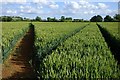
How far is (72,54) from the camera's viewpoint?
10.4 metres

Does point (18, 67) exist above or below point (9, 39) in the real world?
below

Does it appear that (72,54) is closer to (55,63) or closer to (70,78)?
(55,63)

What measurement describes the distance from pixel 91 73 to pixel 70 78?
1.99 ft

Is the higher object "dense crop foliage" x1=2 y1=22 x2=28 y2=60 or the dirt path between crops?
"dense crop foliage" x1=2 y1=22 x2=28 y2=60

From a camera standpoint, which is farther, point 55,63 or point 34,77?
point 34,77

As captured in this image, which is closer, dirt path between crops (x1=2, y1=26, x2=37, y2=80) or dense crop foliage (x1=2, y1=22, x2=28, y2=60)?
dirt path between crops (x1=2, y1=26, x2=37, y2=80)

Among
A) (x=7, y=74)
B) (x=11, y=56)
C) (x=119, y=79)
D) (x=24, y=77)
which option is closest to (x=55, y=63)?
(x=119, y=79)

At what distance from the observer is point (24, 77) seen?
38.4 feet

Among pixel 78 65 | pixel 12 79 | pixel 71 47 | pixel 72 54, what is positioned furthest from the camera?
pixel 71 47

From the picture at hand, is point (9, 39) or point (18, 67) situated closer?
point (18, 67)

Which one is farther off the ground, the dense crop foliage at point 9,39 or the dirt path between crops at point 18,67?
the dense crop foliage at point 9,39

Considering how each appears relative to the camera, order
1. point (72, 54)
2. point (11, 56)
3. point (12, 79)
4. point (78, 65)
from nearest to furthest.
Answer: point (78, 65) → point (72, 54) → point (12, 79) → point (11, 56)

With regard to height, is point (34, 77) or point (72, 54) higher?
point (72, 54)

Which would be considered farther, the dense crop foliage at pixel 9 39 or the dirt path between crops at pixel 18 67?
the dense crop foliage at pixel 9 39
